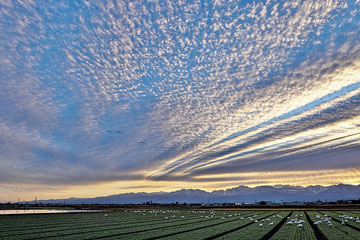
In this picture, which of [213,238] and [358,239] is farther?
[213,238]

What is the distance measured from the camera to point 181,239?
23406 millimetres

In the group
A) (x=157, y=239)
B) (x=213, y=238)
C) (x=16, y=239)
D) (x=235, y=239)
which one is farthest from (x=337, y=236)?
(x=16, y=239)

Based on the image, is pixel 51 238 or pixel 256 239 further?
pixel 51 238

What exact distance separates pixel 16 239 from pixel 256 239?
70.6 feet

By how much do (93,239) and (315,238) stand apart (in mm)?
19557

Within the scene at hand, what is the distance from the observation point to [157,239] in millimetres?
23531

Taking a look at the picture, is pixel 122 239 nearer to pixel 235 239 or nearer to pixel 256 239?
Answer: pixel 235 239

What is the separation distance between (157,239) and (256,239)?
860 centimetres

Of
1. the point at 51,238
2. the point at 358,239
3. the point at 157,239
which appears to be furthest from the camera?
the point at 51,238

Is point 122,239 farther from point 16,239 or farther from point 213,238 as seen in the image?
point 16,239

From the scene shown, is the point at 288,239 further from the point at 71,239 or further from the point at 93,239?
the point at 71,239

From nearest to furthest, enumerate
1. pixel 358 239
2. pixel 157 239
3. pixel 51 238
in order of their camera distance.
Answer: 1. pixel 358 239
2. pixel 157 239
3. pixel 51 238

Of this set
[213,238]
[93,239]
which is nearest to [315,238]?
[213,238]

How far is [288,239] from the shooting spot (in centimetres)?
2234
